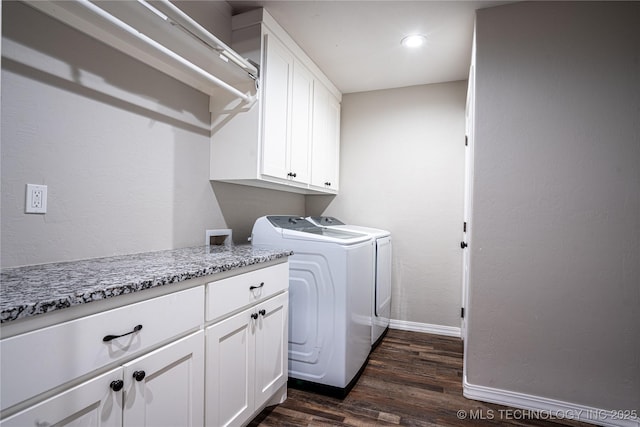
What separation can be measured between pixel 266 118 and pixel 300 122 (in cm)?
50

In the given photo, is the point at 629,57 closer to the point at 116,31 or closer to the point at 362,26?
the point at 362,26

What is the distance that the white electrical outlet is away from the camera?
3.99 ft

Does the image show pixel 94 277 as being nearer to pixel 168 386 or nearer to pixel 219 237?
pixel 168 386

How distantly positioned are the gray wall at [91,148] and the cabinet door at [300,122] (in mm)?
623

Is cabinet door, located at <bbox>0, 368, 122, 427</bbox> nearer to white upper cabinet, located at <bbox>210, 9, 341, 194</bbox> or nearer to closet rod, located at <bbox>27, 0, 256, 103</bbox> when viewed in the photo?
closet rod, located at <bbox>27, 0, 256, 103</bbox>

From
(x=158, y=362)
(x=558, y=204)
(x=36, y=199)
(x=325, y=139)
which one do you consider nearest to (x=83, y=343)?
(x=158, y=362)

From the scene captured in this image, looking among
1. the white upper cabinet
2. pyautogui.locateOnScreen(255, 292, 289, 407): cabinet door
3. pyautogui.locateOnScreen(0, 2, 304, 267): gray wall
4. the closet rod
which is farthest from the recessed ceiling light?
pyautogui.locateOnScreen(255, 292, 289, 407): cabinet door

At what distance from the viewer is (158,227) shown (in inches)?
68.2

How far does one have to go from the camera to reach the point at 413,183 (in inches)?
125

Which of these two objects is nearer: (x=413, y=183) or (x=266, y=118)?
(x=266, y=118)

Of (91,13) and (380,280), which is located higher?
(91,13)

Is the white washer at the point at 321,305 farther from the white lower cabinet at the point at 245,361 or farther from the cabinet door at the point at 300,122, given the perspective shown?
the cabinet door at the point at 300,122

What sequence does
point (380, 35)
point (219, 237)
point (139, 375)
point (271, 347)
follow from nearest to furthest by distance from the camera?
point (139, 375) < point (271, 347) < point (219, 237) < point (380, 35)

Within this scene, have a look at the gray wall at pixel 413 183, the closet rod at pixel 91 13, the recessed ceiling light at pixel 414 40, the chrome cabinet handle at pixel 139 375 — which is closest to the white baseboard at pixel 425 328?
the gray wall at pixel 413 183
